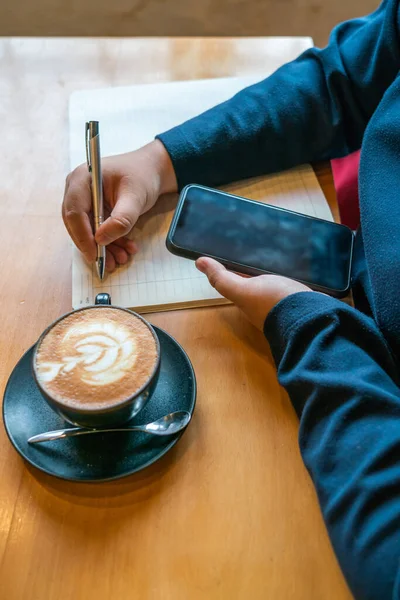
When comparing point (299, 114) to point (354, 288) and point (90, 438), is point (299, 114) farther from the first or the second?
point (90, 438)

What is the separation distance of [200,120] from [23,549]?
20.5 inches

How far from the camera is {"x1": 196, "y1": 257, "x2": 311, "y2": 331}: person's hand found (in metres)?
0.50

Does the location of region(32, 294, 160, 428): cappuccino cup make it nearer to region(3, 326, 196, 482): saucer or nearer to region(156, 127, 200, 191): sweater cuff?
region(3, 326, 196, 482): saucer

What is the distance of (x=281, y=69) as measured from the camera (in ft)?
2.30

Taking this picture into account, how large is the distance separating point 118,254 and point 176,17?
1430 millimetres

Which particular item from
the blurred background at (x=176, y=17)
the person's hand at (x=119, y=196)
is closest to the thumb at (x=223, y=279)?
the person's hand at (x=119, y=196)

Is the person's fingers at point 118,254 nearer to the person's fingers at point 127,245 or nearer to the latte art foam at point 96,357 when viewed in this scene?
the person's fingers at point 127,245

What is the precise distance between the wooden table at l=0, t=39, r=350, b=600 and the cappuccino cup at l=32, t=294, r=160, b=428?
0.23ft

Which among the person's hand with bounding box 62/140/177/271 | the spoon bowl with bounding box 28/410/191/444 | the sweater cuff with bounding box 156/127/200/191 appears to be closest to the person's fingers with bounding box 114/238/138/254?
the person's hand with bounding box 62/140/177/271

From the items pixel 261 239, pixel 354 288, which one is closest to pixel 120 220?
pixel 261 239

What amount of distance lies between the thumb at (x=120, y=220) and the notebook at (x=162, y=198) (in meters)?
0.03

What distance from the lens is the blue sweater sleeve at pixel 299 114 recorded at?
0.64m

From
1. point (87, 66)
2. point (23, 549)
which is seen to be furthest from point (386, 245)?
point (87, 66)

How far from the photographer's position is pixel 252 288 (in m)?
0.51
